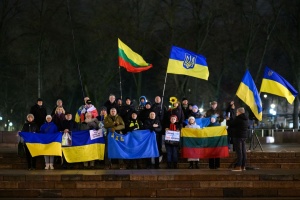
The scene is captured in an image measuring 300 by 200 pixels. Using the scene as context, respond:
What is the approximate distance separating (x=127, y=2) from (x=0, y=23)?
9266 mm

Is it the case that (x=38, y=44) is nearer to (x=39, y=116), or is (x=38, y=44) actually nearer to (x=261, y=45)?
(x=261, y=45)

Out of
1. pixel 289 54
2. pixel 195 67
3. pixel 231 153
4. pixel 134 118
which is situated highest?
pixel 289 54

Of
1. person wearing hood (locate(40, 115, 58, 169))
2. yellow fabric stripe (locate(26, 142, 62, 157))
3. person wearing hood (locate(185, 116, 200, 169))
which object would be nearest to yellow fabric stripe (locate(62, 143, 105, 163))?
A: yellow fabric stripe (locate(26, 142, 62, 157))

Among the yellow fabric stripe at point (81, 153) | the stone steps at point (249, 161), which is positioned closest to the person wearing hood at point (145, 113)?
the stone steps at point (249, 161)

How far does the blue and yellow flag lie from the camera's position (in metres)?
19.0

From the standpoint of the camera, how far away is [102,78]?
4206 centimetres

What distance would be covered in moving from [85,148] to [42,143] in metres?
1.29

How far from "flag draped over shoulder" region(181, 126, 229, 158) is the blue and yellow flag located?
9.59 feet

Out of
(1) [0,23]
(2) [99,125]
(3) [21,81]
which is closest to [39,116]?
(2) [99,125]

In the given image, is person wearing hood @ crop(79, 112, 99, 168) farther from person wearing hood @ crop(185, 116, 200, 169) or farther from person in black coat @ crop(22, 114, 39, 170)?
person wearing hood @ crop(185, 116, 200, 169)

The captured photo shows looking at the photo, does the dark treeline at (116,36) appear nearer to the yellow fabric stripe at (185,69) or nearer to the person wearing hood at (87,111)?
the yellow fabric stripe at (185,69)

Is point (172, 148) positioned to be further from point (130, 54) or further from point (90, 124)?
point (130, 54)

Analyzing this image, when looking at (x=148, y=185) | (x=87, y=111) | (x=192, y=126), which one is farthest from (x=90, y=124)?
(x=148, y=185)

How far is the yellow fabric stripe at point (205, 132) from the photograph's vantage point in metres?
16.7
